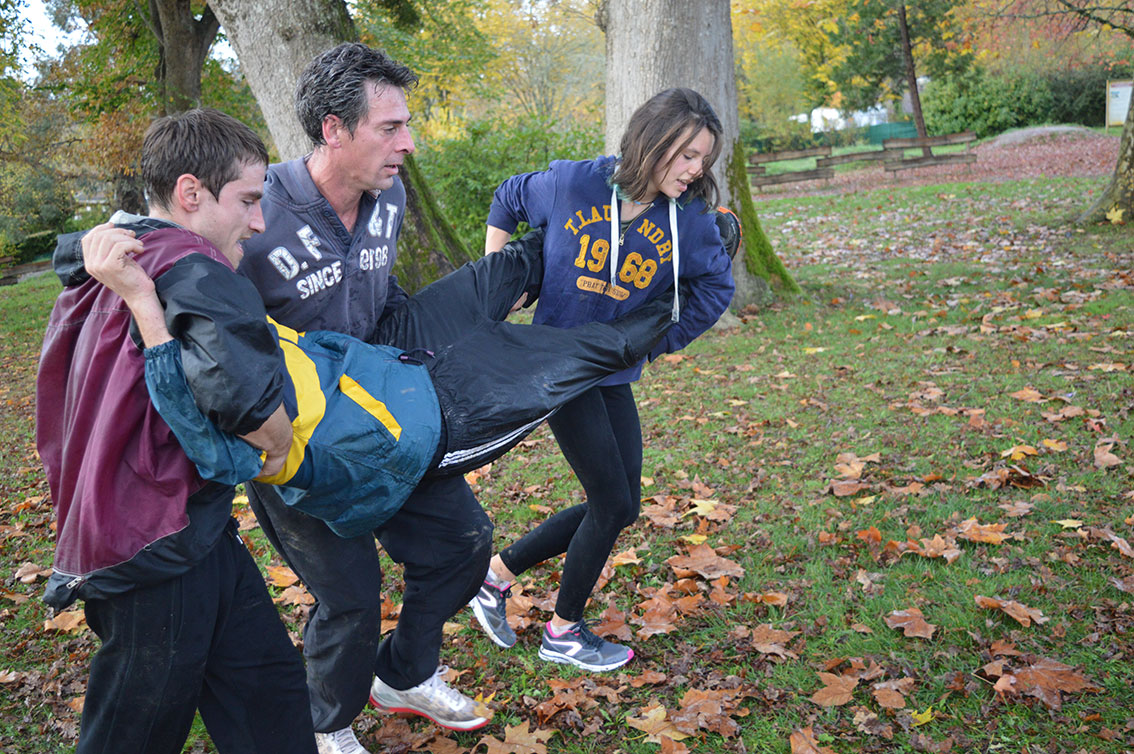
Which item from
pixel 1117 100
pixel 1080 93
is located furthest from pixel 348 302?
pixel 1080 93

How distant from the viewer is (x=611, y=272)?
323cm

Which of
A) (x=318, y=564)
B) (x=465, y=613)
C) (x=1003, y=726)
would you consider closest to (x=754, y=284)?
(x=465, y=613)

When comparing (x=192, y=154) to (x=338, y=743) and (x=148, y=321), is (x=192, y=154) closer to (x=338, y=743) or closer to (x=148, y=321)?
(x=148, y=321)

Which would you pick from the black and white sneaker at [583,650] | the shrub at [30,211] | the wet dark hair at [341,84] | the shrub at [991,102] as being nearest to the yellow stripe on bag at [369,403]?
the wet dark hair at [341,84]

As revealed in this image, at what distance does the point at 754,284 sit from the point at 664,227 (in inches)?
270

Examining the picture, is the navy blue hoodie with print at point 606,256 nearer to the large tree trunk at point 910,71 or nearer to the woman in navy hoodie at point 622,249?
the woman in navy hoodie at point 622,249

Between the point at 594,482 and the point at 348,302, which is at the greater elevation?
the point at 348,302

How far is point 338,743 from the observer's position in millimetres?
2982

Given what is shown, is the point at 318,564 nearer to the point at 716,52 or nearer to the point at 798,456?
the point at 798,456

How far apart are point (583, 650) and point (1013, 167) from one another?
23.2m

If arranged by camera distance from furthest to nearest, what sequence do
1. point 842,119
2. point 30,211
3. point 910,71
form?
point 842,119, point 30,211, point 910,71

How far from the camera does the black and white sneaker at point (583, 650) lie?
142 inches

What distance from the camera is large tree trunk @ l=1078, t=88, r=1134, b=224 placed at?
1228 cm

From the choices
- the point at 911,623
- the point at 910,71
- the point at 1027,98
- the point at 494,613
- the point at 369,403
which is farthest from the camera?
the point at 1027,98
